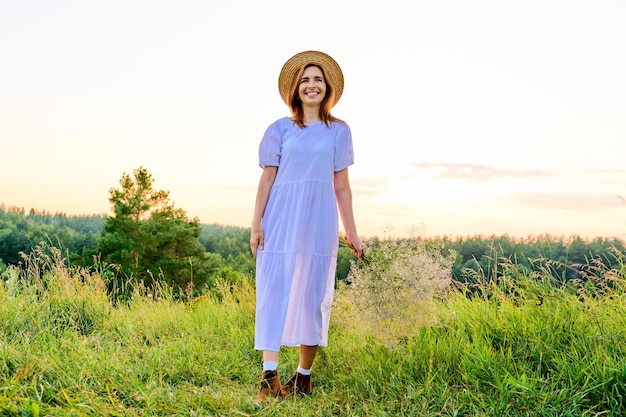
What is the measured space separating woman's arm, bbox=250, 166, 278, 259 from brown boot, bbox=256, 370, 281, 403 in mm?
855

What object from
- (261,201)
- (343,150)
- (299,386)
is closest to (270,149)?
(261,201)

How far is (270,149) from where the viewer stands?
4359mm

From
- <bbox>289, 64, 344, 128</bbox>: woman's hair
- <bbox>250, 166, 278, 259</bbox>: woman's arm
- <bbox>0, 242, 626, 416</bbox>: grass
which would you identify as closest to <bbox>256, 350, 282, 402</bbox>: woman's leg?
<bbox>0, 242, 626, 416</bbox>: grass

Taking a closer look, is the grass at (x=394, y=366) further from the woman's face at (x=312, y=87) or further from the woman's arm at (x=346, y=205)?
the woman's face at (x=312, y=87)

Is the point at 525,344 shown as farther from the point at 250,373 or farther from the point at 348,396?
the point at 250,373

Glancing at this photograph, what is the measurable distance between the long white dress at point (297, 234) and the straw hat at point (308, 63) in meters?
0.43

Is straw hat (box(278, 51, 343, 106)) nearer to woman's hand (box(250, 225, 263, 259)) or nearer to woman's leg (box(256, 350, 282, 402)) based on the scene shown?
woman's hand (box(250, 225, 263, 259))

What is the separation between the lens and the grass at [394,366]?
3.96 metres

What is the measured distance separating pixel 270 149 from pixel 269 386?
1615mm

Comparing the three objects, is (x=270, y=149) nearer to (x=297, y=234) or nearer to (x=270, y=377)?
(x=297, y=234)

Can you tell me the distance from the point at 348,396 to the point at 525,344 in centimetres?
130

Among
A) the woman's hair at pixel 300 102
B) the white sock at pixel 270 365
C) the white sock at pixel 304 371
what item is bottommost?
the white sock at pixel 304 371

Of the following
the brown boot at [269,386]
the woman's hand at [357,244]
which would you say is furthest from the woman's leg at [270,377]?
the woman's hand at [357,244]

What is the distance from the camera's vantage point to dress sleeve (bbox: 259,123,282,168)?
14.3 ft
